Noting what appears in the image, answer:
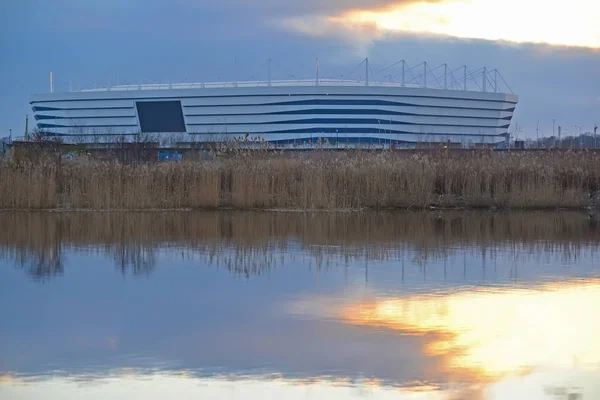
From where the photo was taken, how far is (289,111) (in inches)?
4225

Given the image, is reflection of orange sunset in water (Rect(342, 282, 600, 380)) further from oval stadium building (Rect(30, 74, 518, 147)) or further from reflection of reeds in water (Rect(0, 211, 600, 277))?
oval stadium building (Rect(30, 74, 518, 147))

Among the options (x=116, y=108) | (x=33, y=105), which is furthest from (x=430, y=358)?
(x=33, y=105)

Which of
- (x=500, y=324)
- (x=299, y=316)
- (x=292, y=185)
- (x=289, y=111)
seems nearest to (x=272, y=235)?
(x=292, y=185)

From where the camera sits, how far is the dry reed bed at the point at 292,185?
880 inches

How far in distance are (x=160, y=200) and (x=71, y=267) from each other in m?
10.7

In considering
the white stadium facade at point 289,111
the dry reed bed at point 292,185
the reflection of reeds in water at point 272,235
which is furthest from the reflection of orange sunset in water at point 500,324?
the white stadium facade at point 289,111

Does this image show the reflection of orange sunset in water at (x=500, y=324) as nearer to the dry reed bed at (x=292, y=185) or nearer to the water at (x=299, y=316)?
the water at (x=299, y=316)

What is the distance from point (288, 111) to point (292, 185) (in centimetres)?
8477

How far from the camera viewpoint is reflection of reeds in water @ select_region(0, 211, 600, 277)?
13.2 meters

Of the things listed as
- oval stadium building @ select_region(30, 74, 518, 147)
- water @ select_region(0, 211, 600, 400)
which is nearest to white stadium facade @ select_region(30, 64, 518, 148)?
oval stadium building @ select_region(30, 74, 518, 147)

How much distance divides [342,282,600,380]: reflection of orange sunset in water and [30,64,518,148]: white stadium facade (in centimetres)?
9440

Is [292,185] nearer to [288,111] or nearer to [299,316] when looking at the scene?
[299,316]

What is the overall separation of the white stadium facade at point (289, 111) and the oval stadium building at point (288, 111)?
0.11 meters

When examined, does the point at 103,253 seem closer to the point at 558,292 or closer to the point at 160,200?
the point at 558,292
